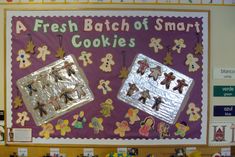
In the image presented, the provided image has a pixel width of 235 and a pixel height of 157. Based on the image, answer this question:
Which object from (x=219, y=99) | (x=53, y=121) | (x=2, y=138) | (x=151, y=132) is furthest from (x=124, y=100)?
(x=2, y=138)

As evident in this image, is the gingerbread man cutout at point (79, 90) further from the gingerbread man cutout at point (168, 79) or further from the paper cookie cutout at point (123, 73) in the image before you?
the gingerbread man cutout at point (168, 79)

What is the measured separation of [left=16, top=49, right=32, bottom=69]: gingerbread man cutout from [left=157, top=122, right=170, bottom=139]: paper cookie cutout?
105cm

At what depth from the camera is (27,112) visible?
2.14 metres

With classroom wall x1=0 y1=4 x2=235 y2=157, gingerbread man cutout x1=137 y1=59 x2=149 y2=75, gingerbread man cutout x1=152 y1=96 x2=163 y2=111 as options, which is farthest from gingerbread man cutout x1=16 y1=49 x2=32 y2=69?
gingerbread man cutout x1=152 y1=96 x2=163 y2=111

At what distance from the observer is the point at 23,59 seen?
7.01ft

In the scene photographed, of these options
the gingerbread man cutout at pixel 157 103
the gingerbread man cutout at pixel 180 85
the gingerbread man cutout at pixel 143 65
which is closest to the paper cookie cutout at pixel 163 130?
the gingerbread man cutout at pixel 157 103

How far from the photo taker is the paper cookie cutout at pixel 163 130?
7.04 feet

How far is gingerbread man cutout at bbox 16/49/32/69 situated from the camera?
2.14m

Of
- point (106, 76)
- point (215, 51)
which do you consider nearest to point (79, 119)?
point (106, 76)

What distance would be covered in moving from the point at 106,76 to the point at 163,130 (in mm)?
571

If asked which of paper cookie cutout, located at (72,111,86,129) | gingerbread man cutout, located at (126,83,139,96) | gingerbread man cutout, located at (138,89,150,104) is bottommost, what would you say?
paper cookie cutout, located at (72,111,86,129)

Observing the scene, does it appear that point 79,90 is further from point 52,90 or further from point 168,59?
point 168,59

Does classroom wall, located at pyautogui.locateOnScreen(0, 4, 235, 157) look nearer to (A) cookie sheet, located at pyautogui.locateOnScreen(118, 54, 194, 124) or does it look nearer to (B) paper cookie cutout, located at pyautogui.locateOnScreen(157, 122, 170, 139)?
(B) paper cookie cutout, located at pyautogui.locateOnScreen(157, 122, 170, 139)

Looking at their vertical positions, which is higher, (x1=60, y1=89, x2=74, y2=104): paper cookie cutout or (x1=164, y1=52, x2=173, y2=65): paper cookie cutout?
(x1=164, y1=52, x2=173, y2=65): paper cookie cutout
